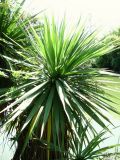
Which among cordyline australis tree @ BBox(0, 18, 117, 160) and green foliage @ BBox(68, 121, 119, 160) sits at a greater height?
cordyline australis tree @ BBox(0, 18, 117, 160)

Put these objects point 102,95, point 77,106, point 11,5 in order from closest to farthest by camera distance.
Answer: point 77,106 < point 102,95 < point 11,5

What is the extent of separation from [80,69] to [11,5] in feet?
3.67

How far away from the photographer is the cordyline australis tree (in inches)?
138

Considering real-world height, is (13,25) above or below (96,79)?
above

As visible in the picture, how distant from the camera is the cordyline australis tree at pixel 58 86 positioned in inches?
138

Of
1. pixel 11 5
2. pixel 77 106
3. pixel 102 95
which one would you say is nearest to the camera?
pixel 77 106

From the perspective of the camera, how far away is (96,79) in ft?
12.4

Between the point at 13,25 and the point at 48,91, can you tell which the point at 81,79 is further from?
the point at 13,25

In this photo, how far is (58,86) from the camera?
140 inches

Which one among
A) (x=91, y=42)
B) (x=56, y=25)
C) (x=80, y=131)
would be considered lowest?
(x=80, y=131)

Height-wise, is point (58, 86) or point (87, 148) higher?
point (58, 86)

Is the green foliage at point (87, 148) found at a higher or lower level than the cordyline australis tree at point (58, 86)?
lower

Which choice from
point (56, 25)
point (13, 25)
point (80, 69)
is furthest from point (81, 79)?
point (13, 25)

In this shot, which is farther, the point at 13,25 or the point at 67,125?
the point at 13,25
